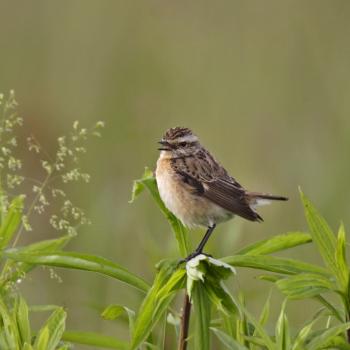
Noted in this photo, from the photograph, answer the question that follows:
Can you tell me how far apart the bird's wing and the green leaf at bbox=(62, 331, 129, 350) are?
7.04 feet

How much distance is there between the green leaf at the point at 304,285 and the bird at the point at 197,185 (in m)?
2.19

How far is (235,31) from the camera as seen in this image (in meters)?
7.34

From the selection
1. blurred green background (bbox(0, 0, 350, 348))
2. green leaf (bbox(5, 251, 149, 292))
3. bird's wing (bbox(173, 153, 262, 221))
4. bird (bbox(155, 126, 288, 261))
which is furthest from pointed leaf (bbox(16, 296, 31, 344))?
blurred green background (bbox(0, 0, 350, 348))

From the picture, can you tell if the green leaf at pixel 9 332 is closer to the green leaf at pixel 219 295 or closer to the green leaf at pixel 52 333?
the green leaf at pixel 52 333

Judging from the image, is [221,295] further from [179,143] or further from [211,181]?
[179,143]

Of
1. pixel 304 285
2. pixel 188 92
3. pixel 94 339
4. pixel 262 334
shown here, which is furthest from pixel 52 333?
pixel 188 92

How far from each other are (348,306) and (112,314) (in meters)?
0.56

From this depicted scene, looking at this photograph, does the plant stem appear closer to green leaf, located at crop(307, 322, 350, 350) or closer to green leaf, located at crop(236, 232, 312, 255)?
green leaf, located at crop(236, 232, 312, 255)

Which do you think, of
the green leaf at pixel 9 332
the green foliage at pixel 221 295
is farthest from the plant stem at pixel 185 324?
the green leaf at pixel 9 332

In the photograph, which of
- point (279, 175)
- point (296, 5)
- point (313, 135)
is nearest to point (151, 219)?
point (279, 175)

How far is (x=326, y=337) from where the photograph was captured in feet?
6.52

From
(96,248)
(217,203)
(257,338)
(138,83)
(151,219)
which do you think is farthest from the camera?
(138,83)

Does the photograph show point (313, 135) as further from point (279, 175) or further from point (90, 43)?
point (90, 43)

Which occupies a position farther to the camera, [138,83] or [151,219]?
[138,83]
